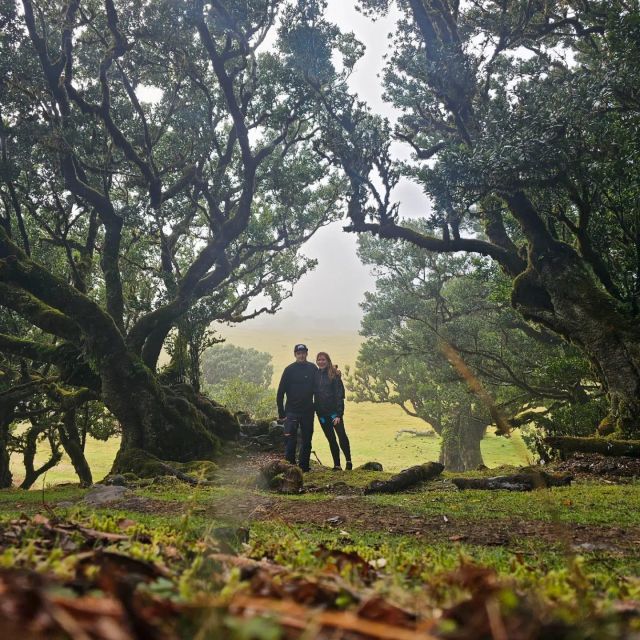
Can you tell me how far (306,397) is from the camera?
40.7 ft

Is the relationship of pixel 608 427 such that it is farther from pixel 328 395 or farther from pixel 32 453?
pixel 32 453

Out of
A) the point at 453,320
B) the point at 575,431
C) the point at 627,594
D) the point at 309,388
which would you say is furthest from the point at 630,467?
the point at 453,320

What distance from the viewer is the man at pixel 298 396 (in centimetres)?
1231

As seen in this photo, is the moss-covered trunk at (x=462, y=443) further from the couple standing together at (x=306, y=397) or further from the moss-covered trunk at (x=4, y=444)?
the moss-covered trunk at (x=4, y=444)

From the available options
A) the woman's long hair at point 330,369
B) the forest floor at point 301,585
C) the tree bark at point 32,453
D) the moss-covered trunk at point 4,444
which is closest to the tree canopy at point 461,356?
the woman's long hair at point 330,369

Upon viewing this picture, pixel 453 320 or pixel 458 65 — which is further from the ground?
pixel 458 65

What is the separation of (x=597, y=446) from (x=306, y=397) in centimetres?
683

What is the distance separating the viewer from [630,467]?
1000 centimetres

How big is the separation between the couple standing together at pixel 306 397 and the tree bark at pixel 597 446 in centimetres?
505

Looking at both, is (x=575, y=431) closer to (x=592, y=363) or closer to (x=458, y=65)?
(x=592, y=363)

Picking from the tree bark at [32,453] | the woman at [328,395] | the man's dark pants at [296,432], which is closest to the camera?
the man's dark pants at [296,432]

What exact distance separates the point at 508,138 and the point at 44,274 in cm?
1295

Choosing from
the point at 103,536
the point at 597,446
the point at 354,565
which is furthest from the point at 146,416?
the point at 354,565

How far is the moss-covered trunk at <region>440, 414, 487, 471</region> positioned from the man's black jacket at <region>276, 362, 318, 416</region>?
24.9 m
